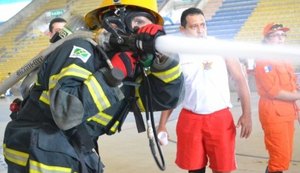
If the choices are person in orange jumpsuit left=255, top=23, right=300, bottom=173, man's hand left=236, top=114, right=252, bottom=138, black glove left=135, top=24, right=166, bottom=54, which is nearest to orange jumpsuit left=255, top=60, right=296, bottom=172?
person in orange jumpsuit left=255, top=23, right=300, bottom=173

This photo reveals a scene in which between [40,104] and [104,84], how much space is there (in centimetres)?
26

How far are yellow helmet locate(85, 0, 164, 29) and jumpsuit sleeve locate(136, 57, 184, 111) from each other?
244mm

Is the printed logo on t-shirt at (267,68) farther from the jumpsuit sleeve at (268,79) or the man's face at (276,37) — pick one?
the man's face at (276,37)

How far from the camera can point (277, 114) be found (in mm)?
2867

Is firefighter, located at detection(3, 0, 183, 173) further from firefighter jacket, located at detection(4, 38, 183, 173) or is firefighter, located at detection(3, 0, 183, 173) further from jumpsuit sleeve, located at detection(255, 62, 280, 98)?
jumpsuit sleeve, located at detection(255, 62, 280, 98)

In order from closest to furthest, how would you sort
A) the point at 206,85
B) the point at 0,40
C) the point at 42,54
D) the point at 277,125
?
the point at 42,54, the point at 206,85, the point at 277,125, the point at 0,40

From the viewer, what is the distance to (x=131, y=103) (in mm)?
1597

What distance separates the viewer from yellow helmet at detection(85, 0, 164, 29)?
155cm

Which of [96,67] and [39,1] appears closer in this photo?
[96,67]

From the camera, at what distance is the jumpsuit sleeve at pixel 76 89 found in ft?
4.25

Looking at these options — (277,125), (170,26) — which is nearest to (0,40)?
(170,26)

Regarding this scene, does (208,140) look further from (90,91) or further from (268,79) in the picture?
(90,91)

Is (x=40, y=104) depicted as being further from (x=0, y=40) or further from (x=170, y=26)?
(x=0, y=40)

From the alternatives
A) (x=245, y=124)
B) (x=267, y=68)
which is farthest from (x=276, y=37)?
(x=245, y=124)
